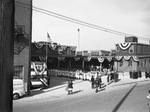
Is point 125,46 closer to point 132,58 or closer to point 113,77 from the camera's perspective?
point 132,58

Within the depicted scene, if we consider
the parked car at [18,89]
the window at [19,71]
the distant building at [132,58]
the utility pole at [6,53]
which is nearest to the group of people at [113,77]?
the window at [19,71]

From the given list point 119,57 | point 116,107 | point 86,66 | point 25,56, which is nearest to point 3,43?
point 116,107

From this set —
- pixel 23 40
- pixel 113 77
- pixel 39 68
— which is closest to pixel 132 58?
pixel 113 77

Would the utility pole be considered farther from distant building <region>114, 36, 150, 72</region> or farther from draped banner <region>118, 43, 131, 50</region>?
draped banner <region>118, 43, 131, 50</region>

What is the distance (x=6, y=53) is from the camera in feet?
6.36

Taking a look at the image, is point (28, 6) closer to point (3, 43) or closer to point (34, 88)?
point (34, 88)

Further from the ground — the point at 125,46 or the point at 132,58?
the point at 125,46

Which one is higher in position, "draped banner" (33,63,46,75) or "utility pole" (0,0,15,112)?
"utility pole" (0,0,15,112)

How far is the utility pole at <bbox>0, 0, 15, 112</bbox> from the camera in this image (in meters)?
1.92

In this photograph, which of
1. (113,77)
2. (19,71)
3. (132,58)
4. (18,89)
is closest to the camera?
(18,89)

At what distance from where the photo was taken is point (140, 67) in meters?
41.9

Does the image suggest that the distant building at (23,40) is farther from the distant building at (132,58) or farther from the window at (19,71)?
the distant building at (132,58)

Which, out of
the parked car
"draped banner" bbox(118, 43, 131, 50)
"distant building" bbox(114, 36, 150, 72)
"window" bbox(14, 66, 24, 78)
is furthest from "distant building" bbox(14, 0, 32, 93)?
"draped banner" bbox(118, 43, 131, 50)

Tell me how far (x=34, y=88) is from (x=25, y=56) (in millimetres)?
5324
